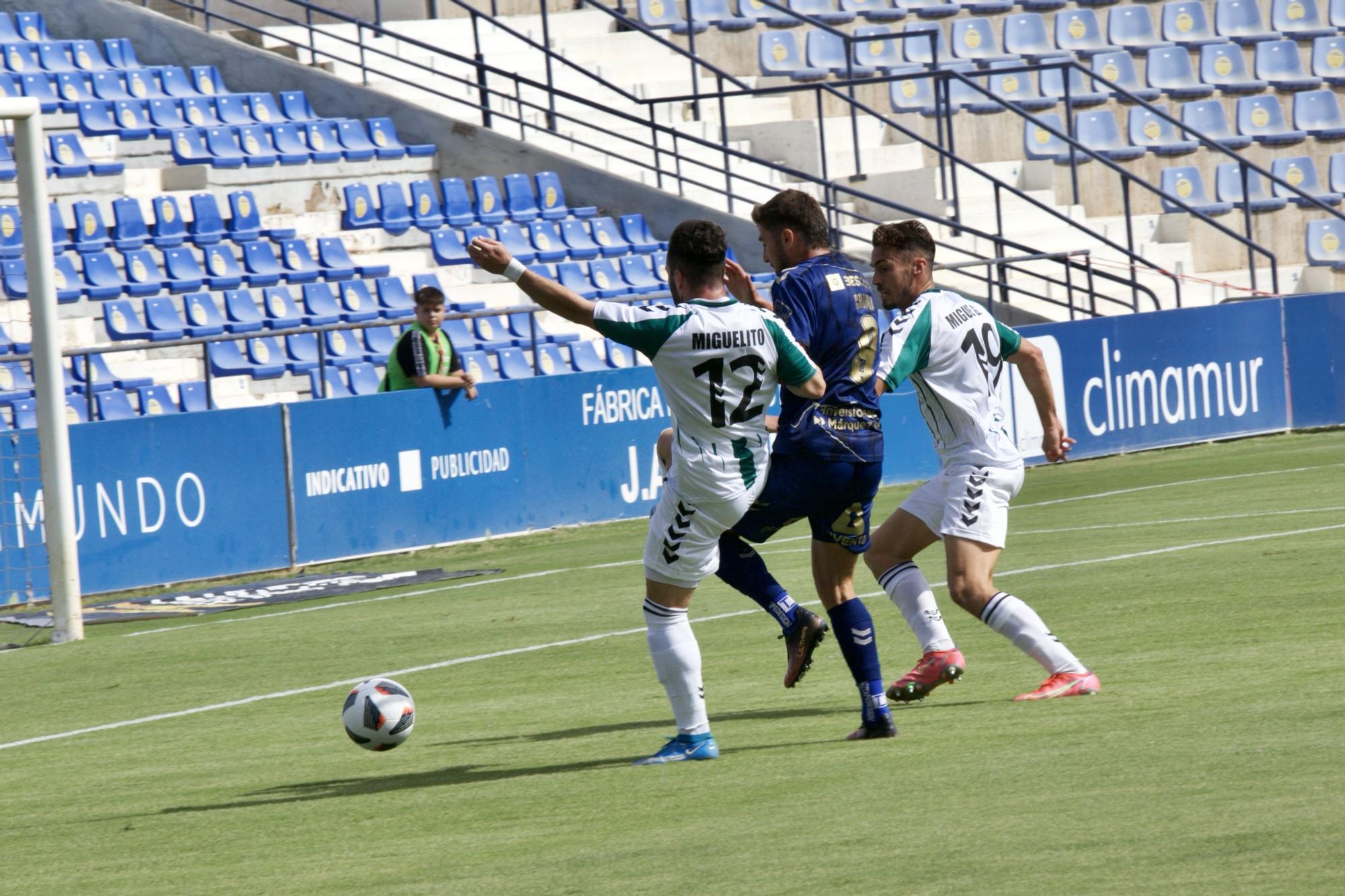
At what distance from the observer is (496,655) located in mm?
10797

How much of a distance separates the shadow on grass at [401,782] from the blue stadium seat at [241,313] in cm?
1260

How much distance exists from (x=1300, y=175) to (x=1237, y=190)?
1473mm

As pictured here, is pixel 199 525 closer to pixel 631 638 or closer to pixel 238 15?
pixel 631 638

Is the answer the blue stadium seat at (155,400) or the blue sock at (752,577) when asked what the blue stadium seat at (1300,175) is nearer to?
the blue stadium seat at (155,400)

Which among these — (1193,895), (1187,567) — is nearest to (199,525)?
(1187,567)

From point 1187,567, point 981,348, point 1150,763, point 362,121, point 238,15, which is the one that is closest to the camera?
point 1150,763

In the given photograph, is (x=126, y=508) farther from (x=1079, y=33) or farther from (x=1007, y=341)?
(x=1079, y=33)

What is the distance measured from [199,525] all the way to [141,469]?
691mm

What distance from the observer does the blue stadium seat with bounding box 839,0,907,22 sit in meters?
30.5

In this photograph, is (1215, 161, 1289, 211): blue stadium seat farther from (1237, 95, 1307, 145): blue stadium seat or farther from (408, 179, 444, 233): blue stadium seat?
(408, 179, 444, 233): blue stadium seat

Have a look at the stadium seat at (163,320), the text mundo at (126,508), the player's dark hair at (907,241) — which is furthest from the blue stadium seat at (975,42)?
the player's dark hair at (907,241)

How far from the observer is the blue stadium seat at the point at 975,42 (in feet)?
101

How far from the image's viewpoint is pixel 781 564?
14.2m

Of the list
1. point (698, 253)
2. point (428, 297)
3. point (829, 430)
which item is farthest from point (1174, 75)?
point (698, 253)
